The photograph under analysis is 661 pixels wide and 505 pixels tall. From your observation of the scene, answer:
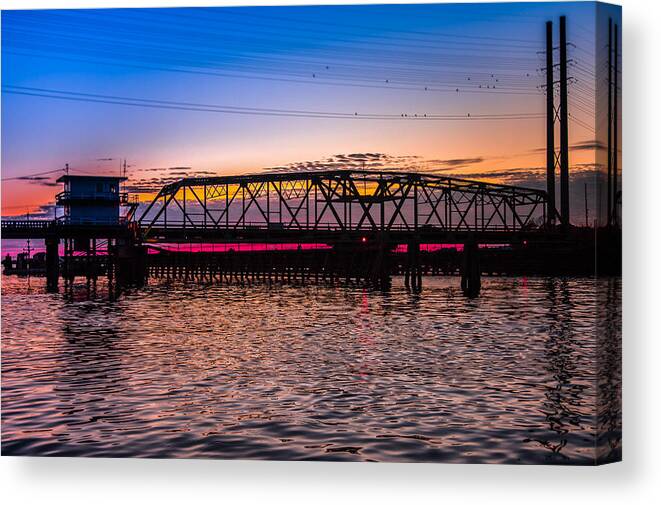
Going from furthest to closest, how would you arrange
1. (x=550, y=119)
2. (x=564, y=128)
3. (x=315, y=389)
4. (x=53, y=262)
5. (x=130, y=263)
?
(x=130, y=263) → (x=53, y=262) → (x=564, y=128) → (x=550, y=119) → (x=315, y=389)

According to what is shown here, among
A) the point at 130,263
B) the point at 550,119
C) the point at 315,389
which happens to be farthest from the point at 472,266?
the point at 315,389

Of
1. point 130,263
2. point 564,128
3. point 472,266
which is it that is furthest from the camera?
point 130,263

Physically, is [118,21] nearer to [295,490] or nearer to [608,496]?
[295,490]

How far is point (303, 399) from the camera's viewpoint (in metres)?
21.6

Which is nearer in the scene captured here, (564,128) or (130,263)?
(564,128)

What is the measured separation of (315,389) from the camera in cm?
2319

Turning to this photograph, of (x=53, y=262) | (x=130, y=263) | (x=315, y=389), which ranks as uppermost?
(x=53, y=262)

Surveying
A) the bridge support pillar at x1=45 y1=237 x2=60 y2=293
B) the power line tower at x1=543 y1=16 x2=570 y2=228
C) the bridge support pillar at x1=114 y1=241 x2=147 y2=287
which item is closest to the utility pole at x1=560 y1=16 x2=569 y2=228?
the power line tower at x1=543 y1=16 x2=570 y2=228

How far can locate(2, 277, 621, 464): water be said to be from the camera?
17016 mm

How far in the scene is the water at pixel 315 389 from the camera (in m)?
17.0

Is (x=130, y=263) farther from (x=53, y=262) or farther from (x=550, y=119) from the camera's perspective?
(x=550, y=119)

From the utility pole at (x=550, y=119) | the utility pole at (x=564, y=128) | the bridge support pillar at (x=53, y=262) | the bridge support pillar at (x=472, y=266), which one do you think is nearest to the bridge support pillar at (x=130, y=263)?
the bridge support pillar at (x=53, y=262)

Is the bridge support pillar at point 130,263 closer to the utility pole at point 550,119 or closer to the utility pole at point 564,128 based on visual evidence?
the utility pole at point 550,119

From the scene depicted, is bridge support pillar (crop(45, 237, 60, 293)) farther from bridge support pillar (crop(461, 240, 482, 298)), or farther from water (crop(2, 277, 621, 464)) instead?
bridge support pillar (crop(461, 240, 482, 298))
